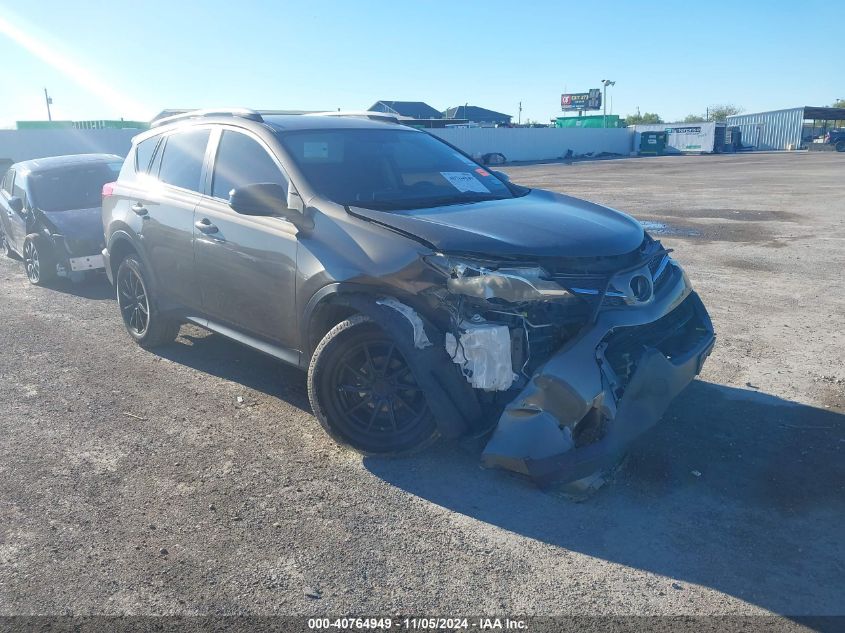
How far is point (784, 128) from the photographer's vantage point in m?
73.3

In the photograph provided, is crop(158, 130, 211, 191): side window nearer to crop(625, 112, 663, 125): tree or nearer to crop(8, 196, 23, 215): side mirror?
crop(8, 196, 23, 215): side mirror

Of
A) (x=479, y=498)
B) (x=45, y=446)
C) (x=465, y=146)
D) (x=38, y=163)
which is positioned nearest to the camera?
(x=479, y=498)

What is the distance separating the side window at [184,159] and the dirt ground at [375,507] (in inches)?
58.6

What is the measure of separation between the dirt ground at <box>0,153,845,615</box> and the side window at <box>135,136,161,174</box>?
1.65 meters

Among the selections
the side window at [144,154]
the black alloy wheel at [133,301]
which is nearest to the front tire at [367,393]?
the black alloy wheel at [133,301]

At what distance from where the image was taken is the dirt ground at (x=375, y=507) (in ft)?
10.3

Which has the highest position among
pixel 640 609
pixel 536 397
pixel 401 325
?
pixel 401 325

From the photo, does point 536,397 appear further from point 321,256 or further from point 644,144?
point 644,144

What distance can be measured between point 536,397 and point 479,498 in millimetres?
660

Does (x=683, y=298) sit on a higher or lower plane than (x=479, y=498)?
higher

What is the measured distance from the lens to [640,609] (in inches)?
118

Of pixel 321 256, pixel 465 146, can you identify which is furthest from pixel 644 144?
pixel 321 256

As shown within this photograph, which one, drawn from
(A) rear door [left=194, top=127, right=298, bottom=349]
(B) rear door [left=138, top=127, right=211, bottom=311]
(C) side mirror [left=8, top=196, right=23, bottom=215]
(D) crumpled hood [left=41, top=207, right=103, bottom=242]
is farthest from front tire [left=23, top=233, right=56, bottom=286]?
(A) rear door [left=194, top=127, right=298, bottom=349]

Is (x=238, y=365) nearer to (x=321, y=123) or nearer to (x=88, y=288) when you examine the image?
(x=321, y=123)
